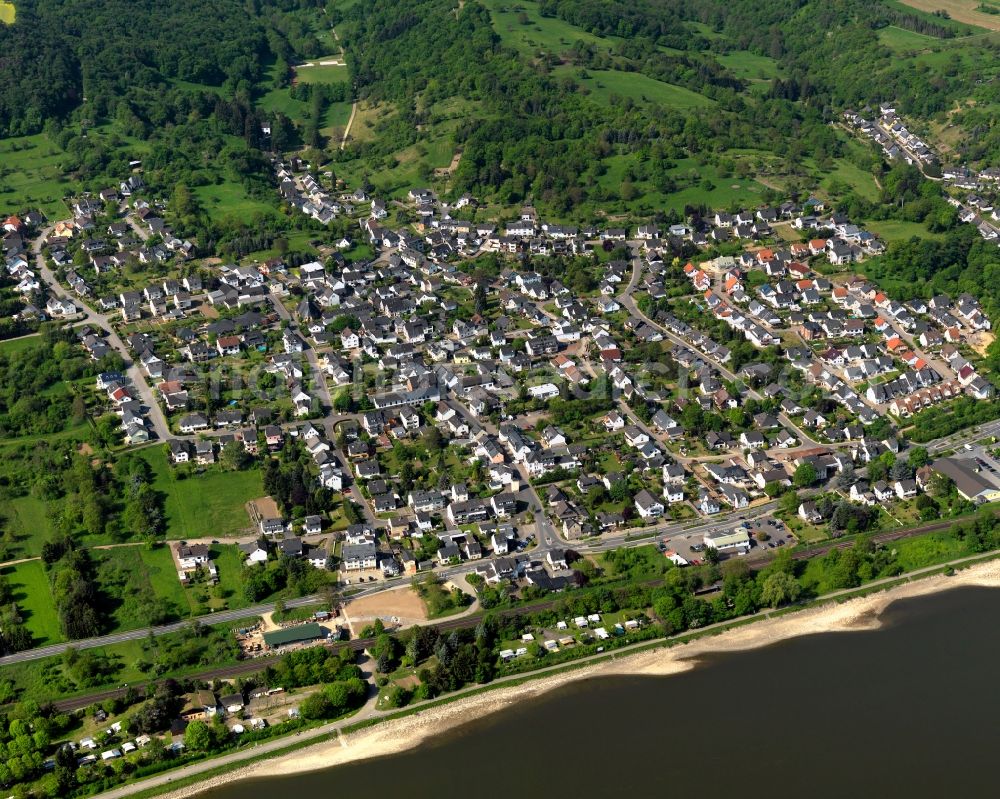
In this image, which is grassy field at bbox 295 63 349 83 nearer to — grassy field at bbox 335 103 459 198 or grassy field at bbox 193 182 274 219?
grassy field at bbox 335 103 459 198

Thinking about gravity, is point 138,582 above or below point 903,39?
below

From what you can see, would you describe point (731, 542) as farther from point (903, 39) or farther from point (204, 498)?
point (903, 39)

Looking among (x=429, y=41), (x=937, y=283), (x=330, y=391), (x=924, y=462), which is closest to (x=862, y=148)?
(x=937, y=283)

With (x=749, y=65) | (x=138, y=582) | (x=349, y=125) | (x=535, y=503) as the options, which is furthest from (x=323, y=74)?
(x=138, y=582)

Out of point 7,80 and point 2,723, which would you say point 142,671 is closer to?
point 2,723

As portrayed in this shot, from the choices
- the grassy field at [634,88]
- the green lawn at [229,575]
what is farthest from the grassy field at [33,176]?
the green lawn at [229,575]

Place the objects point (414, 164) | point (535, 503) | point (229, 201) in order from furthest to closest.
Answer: point (414, 164)
point (229, 201)
point (535, 503)

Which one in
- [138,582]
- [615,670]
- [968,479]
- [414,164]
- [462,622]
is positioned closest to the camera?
[615,670]
